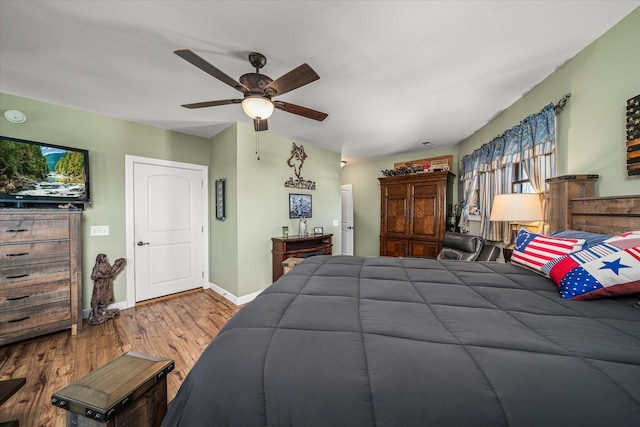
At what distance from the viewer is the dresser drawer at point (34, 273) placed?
6.58ft

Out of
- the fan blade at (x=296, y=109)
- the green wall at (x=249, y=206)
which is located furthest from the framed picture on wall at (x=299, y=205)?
the fan blade at (x=296, y=109)

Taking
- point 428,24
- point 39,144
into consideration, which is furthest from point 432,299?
point 39,144

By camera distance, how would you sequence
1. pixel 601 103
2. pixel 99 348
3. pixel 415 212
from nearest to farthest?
1. pixel 601 103
2. pixel 99 348
3. pixel 415 212

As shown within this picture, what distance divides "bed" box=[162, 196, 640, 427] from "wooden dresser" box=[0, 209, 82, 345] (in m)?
2.62

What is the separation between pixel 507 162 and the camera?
2.54 metres

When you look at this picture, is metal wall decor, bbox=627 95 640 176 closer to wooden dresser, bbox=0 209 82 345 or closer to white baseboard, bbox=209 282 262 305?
white baseboard, bbox=209 282 262 305

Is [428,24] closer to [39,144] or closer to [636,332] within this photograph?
[636,332]

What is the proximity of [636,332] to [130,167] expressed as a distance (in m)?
4.34

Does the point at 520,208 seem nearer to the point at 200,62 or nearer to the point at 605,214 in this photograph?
the point at 605,214

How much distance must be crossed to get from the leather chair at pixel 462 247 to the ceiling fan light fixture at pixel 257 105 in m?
2.56

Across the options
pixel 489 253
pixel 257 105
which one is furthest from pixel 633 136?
pixel 257 105

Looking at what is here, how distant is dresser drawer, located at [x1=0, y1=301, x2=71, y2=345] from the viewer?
6.50 feet

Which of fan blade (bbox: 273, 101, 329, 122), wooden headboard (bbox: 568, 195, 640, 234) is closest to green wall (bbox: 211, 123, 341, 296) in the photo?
fan blade (bbox: 273, 101, 329, 122)

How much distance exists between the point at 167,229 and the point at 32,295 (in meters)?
1.38
